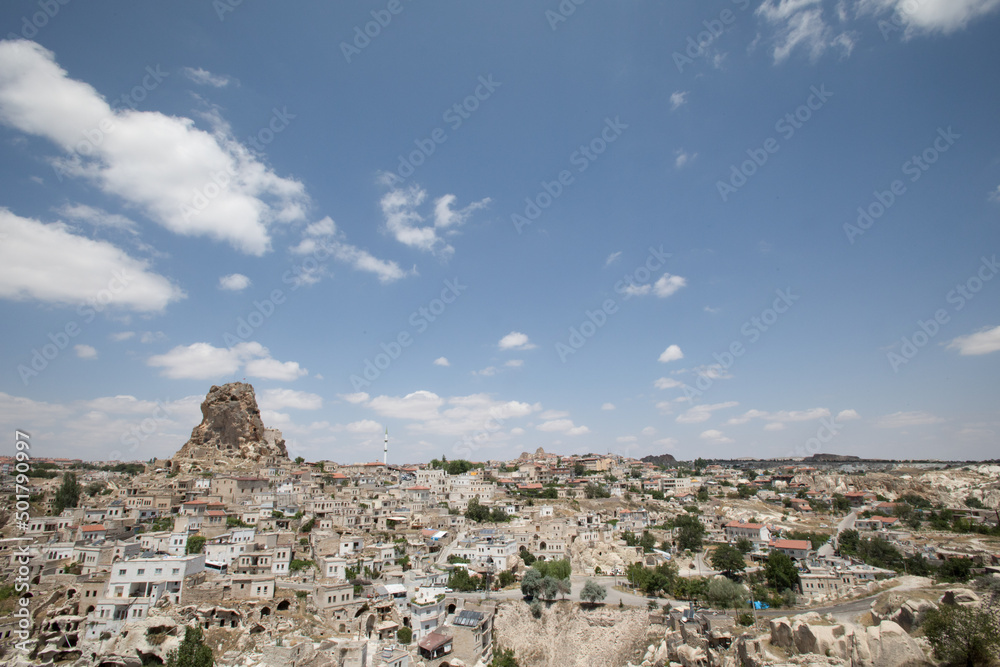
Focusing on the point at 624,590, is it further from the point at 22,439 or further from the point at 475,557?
the point at 22,439

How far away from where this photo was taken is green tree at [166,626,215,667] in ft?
67.2

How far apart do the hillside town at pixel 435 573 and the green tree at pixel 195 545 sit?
263mm

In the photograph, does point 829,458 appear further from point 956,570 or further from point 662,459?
point 956,570

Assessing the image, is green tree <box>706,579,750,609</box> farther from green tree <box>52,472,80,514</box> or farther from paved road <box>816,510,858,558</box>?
green tree <box>52,472,80,514</box>

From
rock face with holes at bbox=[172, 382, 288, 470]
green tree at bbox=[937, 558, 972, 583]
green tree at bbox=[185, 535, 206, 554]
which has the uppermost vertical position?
rock face with holes at bbox=[172, 382, 288, 470]

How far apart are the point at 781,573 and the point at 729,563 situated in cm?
354

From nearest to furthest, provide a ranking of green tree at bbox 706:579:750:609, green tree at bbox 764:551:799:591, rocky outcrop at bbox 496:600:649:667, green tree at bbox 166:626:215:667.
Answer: green tree at bbox 166:626:215:667 < rocky outcrop at bbox 496:600:649:667 < green tree at bbox 706:579:750:609 < green tree at bbox 764:551:799:591

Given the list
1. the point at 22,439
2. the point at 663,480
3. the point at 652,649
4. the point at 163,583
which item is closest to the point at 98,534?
the point at 163,583

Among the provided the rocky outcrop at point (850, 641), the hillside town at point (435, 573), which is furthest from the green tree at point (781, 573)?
the rocky outcrop at point (850, 641)

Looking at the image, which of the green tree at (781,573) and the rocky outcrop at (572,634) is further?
the green tree at (781,573)

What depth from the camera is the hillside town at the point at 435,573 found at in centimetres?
2302

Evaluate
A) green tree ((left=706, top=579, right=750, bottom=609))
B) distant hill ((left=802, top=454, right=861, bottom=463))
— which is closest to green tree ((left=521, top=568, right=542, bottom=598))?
green tree ((left=706, top=579, right=750, bottom=609))

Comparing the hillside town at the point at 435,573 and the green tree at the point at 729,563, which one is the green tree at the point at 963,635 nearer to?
the hillside town at the point at 435,573

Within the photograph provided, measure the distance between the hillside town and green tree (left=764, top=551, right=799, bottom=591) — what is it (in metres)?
0.13
